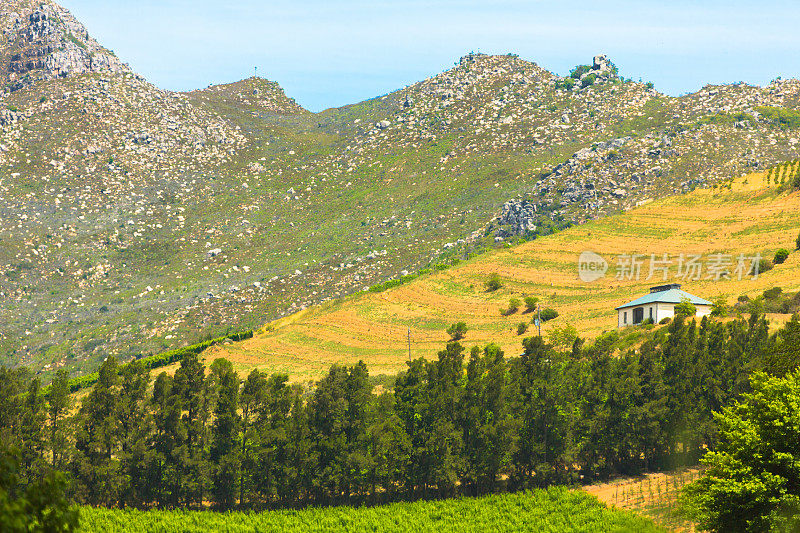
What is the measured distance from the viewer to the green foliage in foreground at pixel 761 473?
3347 centimetres

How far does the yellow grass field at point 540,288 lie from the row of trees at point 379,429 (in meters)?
23.9

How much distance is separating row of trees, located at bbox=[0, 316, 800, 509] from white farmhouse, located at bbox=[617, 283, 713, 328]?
816 inches

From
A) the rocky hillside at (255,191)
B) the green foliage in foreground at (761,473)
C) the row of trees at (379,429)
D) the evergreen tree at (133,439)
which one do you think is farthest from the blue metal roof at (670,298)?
the evergreen tree at (133,439)

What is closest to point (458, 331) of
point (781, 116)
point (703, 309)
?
point (703, 309)

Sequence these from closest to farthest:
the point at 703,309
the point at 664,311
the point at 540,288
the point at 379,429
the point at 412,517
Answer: the point at 412,517
the point at 379,429
the point at 703,309
the point at 664,311
the point at 540,288

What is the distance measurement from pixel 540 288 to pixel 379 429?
60145 mm

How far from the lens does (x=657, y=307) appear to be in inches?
3418

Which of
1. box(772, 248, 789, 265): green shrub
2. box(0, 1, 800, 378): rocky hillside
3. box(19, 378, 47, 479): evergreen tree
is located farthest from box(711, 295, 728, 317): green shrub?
box(19, 378, 47, 479): evergreen tree

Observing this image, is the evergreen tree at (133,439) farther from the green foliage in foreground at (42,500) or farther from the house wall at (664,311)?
the house wall at (664,311)

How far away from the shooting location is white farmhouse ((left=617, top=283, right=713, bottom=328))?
8631 centimetres

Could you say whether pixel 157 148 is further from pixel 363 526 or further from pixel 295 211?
pixel 363 526

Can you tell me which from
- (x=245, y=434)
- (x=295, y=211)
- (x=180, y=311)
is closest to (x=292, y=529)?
(x=245, y=434)

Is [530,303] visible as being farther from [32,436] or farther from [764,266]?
[32,436]

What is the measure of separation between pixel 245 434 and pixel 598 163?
11846 centimetres
